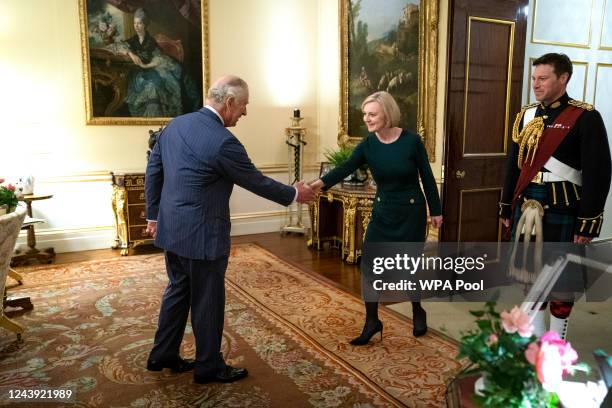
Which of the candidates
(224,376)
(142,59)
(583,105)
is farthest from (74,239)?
(583,105)

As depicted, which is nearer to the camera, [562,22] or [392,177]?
[392,177]

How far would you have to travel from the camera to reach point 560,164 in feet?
8.75

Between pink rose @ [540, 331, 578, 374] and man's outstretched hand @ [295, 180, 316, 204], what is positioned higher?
man's outstretched hand @ [295, 180, 316, 204]

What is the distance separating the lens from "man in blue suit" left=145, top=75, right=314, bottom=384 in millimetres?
2436

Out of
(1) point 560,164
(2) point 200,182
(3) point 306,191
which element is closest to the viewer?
(2) point 200,182

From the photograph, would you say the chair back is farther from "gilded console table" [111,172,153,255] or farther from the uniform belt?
the uniform belt

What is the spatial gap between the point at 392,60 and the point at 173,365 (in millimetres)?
3751

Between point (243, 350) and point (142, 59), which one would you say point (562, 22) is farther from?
point (142, 59)

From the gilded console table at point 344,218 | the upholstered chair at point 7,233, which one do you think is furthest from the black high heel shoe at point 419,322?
the upholstered chair at point 7,233

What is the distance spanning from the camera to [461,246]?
13.5 ft

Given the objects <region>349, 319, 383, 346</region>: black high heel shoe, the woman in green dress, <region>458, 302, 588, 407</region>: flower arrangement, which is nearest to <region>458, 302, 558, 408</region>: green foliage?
<region>458, 302, 588, 407</region>: flower arrangement

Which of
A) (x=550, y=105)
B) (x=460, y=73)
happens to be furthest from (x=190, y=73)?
(x=550, y=105)

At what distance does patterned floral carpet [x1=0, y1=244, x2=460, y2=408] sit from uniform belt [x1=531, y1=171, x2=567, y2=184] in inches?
42.9

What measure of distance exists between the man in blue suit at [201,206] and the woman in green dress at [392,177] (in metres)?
0.59
